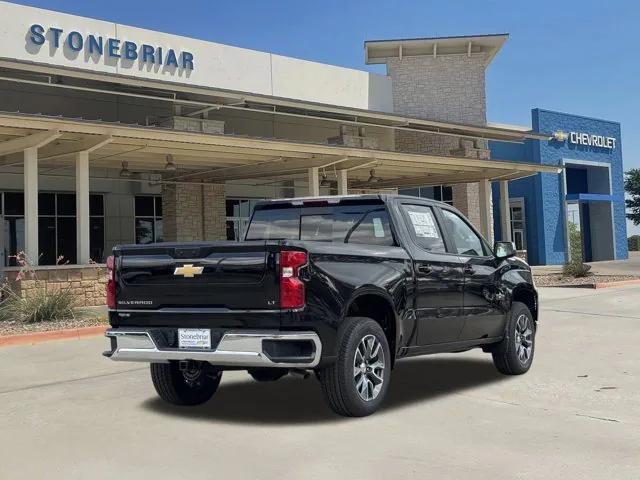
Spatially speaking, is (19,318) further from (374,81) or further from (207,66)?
(374,81)

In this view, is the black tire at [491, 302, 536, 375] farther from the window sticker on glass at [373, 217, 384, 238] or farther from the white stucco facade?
the white stucco facade

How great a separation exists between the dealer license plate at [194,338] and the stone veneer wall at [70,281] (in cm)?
1027

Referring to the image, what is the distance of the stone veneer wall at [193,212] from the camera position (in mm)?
24688

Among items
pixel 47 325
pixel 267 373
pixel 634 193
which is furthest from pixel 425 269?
pixel 634 193

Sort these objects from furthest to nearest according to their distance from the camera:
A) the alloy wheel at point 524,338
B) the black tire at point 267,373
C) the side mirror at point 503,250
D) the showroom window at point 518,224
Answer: the showroom window at point 518,224 < the alloy wheel at point 524,338 < the side mirror at point 503,250 < the black tire at point 267,373

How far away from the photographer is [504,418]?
6082mm

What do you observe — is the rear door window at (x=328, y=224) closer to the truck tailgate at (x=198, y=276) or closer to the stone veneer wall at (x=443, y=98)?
the truck tailgate at (x=198, y=276)

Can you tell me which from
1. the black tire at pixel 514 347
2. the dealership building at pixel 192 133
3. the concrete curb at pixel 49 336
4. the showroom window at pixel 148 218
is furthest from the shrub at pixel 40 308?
the showroom window at pixel 148 218

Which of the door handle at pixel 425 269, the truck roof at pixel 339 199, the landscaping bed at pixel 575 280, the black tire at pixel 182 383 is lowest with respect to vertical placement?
the black tire at pixel 182 383

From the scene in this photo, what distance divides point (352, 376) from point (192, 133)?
39.4 ft

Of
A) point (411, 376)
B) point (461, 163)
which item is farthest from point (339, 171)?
point (411, 376)

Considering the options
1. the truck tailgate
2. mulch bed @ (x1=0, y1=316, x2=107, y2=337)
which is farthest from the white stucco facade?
the truck tailgate

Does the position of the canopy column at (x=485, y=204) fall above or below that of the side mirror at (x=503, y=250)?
above

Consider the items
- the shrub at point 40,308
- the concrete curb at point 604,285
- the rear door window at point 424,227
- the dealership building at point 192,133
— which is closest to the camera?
Answer: the rear door window at point 424,227
